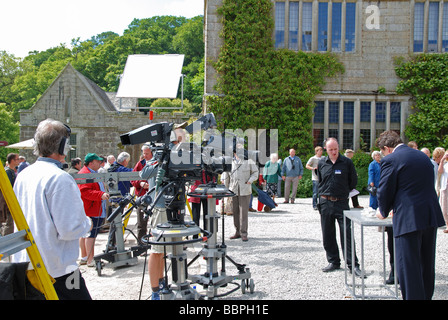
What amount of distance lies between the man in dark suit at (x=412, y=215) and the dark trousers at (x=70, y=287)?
311cm

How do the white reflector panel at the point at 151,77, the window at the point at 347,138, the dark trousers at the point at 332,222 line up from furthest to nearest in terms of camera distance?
the white reflector panel at the point at 151,77 → the window at the point at 347,138 → the dark trousers at the point at 332,222

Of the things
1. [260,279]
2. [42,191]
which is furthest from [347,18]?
[42,191]

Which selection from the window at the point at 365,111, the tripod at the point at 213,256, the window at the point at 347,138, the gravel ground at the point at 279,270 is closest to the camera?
the tripod at the point at 213,256

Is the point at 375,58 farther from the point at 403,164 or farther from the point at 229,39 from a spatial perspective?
the point at 403,164

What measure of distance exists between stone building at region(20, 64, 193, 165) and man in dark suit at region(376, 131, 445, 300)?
22953mm

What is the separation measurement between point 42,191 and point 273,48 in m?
16.2

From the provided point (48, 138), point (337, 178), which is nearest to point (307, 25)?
point (337, 178)

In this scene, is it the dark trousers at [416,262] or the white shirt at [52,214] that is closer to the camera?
the white shirt at [52,214]

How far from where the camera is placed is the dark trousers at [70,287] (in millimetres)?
2716

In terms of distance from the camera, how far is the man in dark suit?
4070 millimetres

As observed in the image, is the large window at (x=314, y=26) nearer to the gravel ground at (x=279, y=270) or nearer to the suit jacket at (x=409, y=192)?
the gravel ground at (x=279, y=270)

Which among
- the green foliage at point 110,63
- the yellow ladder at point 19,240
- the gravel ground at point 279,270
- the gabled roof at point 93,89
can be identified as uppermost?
the green foliage at point 110,63

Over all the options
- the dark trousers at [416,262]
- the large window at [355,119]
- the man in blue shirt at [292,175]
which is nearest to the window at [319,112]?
A: the large window at [355,119]

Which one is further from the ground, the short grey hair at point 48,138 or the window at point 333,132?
the short grey hair at point 48,138
